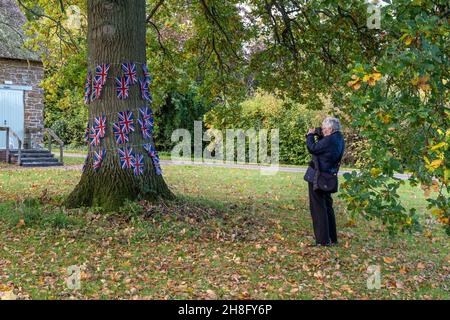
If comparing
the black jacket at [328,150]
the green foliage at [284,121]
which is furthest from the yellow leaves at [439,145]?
the green foliage at [284,121]

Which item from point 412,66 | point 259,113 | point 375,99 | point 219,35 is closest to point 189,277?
point 375,99

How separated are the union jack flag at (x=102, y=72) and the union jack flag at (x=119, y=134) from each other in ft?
2.34

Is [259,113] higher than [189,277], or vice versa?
[259,113]

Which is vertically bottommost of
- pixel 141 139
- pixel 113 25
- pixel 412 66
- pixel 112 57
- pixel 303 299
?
pixel 303 299

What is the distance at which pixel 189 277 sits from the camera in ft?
18.4

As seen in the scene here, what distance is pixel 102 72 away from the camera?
26.5 ft

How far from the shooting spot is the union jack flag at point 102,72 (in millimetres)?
8055

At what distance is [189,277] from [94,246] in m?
1.62

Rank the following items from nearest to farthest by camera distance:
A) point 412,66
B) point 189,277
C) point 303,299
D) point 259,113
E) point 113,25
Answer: point 412,66, point 303,299, point 189,277, point 113,25, point 259,113

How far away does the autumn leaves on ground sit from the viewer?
5.28 metres

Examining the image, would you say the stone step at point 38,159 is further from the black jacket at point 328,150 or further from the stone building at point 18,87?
the black jacket at point 328,150

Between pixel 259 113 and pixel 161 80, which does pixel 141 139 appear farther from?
pixel 259 113

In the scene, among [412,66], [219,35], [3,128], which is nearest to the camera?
[412,66]

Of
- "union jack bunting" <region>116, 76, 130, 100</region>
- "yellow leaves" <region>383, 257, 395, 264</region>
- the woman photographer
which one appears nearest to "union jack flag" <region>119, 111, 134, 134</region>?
"union jack bunting" <region>116, 76, 130, 100</region>
